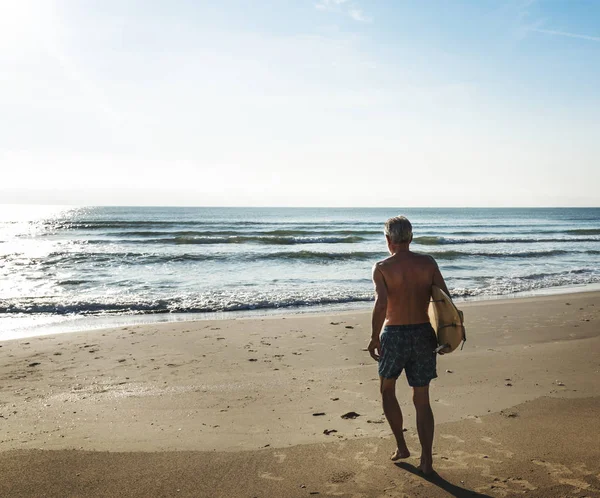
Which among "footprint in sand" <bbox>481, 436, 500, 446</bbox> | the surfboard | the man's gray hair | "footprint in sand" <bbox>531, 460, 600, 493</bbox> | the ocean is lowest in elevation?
the ocean

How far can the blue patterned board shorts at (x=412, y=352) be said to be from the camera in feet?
11.5

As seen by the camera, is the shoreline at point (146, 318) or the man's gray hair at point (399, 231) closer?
the man's gray hair at point (399, 231)

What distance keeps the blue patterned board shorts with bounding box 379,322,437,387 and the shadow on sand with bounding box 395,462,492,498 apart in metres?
0.58

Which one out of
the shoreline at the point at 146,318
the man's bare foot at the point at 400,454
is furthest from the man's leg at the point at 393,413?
the shoreline at the point at 146,318

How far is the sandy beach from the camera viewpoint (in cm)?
344

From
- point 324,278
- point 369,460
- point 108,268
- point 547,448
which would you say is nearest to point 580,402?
point 547,448

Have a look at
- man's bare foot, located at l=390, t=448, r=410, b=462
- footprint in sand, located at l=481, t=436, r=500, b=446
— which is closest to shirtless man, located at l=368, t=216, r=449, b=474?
man's bare foot, located at l=390, t=448, r=410, b=462

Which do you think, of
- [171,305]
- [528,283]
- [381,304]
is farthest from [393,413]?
[528,283]

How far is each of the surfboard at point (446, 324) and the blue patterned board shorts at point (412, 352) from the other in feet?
0.27

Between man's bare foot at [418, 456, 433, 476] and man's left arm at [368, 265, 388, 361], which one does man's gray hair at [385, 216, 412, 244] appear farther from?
man's bare foot at [418, 456, 433, 476]

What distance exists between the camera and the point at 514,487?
3.27 metres

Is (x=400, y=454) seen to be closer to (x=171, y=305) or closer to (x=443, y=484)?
(x=443, y=484)

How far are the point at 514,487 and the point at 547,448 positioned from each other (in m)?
0.74

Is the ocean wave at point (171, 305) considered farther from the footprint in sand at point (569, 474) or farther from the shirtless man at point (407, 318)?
the footprint in sand at point (569, 474)
